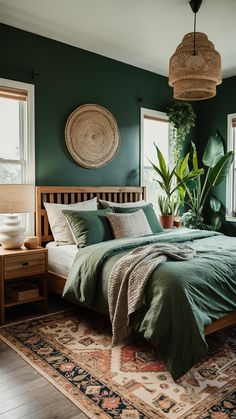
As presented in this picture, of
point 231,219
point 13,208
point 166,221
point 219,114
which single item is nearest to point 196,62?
point 13,208

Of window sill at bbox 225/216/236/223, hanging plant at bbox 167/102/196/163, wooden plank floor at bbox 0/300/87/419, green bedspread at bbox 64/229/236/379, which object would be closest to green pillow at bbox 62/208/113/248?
green bedspread at bbox 64/229/236/379

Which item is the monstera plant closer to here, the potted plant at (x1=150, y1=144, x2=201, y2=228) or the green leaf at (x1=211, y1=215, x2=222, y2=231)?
the green leaf at (x1=211, y1=215, x2=222, y2=231)

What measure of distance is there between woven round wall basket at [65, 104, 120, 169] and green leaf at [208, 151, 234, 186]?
1484mm

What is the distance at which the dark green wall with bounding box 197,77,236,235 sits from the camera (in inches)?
223

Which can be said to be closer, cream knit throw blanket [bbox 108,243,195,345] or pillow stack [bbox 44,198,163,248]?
cream knit throw blanket [bbox 108,243,195,345]

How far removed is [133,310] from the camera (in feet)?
8.38

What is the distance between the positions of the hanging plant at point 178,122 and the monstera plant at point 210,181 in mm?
260

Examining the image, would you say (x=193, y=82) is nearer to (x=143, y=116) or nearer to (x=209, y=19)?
(x=209, y=19)

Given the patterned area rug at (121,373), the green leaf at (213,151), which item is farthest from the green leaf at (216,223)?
the patterned area rug at (121,373)

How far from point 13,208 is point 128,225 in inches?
46.9

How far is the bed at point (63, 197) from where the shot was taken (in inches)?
144

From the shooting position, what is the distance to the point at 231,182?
18.8ft

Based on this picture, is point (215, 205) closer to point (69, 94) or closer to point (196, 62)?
point (69, 94)

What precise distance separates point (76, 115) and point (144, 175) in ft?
4.93
